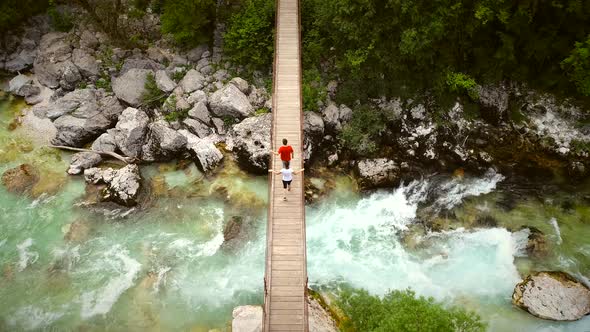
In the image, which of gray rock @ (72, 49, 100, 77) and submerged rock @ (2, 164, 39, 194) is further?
gray rock @ (72, 49, 100, 77)

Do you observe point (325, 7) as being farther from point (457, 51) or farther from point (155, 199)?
point (155, 199)

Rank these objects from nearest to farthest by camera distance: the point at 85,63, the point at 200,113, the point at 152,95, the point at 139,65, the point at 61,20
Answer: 1. the point at 200,113
2. the point at 152,95
3. the point at 139,65
4. the point at 85,63
5. the point at 61,20

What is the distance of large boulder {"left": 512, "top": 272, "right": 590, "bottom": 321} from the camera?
43.7ft

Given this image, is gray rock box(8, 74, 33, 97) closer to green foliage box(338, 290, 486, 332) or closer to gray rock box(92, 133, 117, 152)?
gray rock box(92, 133, 117, 152)

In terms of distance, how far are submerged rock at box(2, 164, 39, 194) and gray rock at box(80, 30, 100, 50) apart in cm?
708

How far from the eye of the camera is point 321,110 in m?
19.3

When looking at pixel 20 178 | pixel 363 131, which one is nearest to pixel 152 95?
pixel 20 178

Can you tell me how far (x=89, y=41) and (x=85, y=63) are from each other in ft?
5.23

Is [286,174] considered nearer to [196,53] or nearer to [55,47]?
[196,53]

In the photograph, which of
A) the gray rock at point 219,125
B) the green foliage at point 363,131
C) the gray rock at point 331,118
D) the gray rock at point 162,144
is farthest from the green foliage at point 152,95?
the green foliage at point 363,131

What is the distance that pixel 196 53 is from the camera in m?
21.6

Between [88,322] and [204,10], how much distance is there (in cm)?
1450

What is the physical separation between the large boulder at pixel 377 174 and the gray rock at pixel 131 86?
35.4ft

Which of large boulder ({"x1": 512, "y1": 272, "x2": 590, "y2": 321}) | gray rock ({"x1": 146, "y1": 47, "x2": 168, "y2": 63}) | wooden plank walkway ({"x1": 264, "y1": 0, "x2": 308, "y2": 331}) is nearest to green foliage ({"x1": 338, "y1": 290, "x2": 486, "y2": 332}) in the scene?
wooden plank walkway ({"x1": 264, "y1": 0, "x2": 308, "y2": 331})
